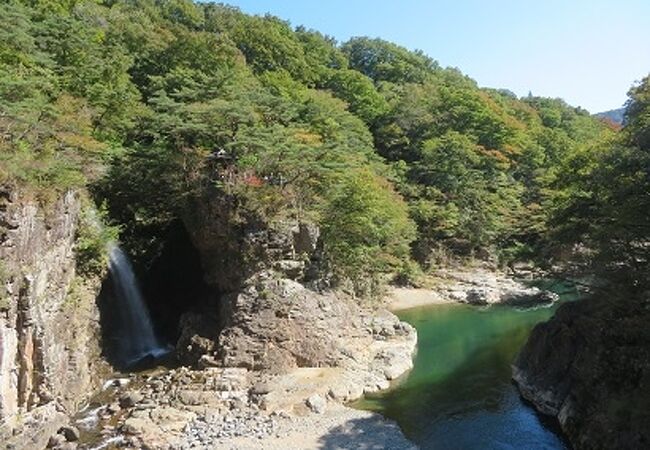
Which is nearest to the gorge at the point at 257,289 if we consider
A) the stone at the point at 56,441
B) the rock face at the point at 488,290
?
the stone at the point at 56,441

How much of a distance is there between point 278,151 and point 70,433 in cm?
1444

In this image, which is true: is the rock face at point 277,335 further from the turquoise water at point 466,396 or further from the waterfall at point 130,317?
the waterfall at point 130,317

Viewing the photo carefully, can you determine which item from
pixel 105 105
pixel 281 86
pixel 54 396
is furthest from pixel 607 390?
pixel 281 86

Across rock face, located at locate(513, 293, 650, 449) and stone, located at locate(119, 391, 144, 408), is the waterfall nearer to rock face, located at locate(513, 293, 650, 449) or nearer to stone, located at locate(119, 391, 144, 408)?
stone, located at locate(119, 391, 144, 408)

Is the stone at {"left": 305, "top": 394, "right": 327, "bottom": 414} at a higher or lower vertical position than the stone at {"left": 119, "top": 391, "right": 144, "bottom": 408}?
lower

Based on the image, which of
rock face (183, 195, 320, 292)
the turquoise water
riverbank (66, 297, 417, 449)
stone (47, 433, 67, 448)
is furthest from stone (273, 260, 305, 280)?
stone (47, 433, 67, 448)

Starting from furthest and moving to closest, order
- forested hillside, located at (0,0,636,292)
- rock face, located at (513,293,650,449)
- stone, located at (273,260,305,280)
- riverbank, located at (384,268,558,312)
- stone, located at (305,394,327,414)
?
riverbank, located at (384,268,558,312) < stone, located at (273,260,305,280) < forested hillside, located at (0,0,636,292) < stone, located at (305,394,327,414) < rock face, located at (513,293,650,449)

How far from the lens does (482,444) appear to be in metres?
17.1

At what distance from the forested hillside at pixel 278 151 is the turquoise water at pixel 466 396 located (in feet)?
18.1

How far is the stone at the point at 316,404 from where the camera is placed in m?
19.2

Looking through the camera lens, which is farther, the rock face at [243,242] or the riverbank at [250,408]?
the rock face at [243,242]

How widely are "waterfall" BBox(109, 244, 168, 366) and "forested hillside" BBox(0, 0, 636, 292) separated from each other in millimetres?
2087

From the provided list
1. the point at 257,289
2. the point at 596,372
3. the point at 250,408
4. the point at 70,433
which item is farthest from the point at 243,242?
the point at 596,372

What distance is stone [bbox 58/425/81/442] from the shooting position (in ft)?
55.8
